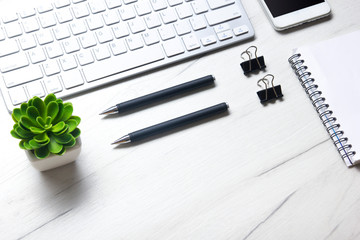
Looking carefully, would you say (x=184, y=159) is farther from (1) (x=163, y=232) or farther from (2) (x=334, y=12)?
(2) (x=334, y=12)

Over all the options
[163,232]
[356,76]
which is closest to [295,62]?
[356,76]

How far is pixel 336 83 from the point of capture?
27.4 inches

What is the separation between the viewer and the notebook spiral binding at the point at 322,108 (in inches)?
26.2

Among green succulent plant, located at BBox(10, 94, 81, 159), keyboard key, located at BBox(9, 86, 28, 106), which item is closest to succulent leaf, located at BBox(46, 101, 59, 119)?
green succulent plant, located at BBox(10, 94, 81, 159)

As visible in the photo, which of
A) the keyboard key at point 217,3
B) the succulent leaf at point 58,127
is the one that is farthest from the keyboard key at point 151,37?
the succulent leaf at point 58,127

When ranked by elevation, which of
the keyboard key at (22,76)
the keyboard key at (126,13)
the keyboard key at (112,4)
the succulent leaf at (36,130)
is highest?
the keyboard key at (112,4)

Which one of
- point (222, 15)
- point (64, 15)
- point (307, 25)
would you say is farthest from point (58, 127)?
point (307, 25)

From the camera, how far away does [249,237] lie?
62cm

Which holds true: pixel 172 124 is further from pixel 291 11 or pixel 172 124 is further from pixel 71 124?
pixel 291 11

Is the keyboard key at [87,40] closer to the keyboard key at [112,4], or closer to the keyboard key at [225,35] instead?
the keyboard key at [112,4]

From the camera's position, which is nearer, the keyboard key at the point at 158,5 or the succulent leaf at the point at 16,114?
the succulent leaf at the point at 16,114

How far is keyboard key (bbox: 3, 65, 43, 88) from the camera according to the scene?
655 mm

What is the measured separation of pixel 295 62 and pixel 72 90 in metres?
0.33

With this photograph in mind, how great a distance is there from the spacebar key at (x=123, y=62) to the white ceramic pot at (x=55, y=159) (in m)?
0.12
